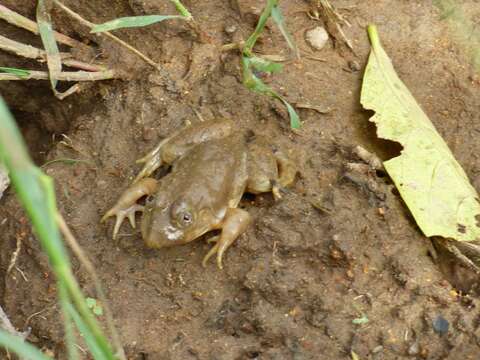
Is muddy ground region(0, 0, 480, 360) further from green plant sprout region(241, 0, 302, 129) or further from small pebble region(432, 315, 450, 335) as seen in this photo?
green plant sprout region(241, 0, 302, 129)

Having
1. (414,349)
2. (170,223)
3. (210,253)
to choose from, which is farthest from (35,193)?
(414,349)

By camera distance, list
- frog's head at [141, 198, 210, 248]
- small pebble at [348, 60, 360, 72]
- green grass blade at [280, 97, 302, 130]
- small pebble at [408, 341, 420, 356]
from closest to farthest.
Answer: small pebble at [408, 341, 420, 356], frog's head at [141, 198, 210, 248], green grass blade at [280, 97, 302, 130], small pebble at [348, 60, 360, 72]

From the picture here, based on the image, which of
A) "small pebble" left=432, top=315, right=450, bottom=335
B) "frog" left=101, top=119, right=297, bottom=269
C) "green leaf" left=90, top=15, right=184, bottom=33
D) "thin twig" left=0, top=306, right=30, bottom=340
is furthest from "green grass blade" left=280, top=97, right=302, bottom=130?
"thin twig" left=0, top=306, right=30, bottom=340

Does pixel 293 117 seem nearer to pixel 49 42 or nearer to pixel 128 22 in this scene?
pixel 128 22

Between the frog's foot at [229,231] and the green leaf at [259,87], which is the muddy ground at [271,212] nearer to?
the frog's foot at [229,231]

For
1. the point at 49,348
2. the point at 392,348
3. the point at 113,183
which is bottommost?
the point at 49,348

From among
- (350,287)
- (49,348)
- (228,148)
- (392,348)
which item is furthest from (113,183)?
(392,348)

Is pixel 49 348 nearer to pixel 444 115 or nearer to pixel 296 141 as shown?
pixel 296 141
